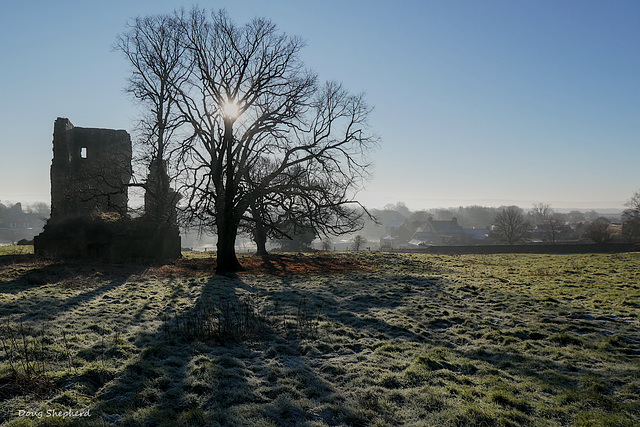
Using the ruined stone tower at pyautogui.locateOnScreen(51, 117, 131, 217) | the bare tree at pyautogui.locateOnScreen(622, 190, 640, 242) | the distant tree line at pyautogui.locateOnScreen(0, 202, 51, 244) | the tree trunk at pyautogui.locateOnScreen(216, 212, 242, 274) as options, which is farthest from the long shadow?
the distant tree line at pyautogui.locateOnScreen(0, 202, 51, 244)

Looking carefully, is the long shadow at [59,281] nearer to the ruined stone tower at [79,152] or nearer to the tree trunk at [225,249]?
the tree trunk at [225,249]

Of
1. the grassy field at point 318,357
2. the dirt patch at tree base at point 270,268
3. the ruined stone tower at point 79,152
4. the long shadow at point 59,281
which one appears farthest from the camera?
the ruined stone tower at point 79,152

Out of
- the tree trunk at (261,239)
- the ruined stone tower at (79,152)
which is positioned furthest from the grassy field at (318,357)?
the ruined stone tower at (79,152)

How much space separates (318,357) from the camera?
6.89 meters

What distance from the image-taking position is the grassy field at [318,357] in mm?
4707

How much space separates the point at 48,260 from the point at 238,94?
1286 centimetres

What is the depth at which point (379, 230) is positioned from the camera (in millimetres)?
169500

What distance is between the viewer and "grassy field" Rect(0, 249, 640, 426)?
4.71 meters

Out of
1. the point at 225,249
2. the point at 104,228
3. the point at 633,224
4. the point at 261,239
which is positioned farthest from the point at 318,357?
the point at 633,224

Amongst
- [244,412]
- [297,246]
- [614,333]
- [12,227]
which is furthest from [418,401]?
[12,227]

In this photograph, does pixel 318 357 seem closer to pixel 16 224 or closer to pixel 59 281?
pixel 59 281

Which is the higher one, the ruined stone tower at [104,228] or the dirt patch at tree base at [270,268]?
the ruined stone tower at [104,228]

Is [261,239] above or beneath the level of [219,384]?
above

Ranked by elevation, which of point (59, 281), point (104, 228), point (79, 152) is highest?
point (79, 152)
